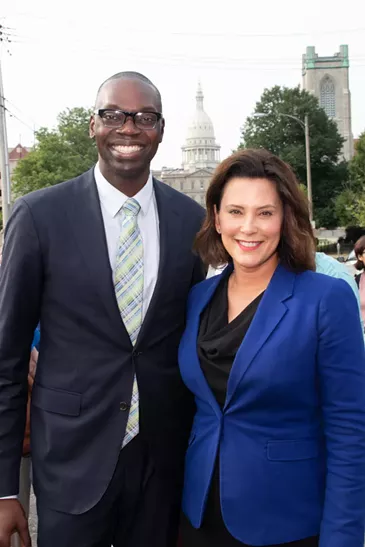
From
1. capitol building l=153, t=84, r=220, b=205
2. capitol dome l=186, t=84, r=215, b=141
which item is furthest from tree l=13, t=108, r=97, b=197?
capitol dome l=186, t=84, r=215, b=141

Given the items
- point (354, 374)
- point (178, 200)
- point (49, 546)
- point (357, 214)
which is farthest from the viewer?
point (357, 214)

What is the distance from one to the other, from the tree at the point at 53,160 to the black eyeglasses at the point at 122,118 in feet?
152

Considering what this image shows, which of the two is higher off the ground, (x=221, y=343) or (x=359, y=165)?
(x=359, y=165)

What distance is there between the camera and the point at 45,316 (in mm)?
2770

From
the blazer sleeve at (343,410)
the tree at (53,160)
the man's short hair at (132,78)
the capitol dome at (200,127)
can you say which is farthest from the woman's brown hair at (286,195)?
the capitol dome at (200,127)

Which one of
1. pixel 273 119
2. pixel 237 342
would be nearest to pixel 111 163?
pixel 237 342

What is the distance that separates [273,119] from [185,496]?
5220 cm

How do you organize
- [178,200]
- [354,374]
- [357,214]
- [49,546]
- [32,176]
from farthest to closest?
1. [32,176]
2. [357,214]
3. [178,200]
4. [49,546]
5. [354,374]

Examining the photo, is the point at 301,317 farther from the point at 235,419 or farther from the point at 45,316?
the point at 45,316

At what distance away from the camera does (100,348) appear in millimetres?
2742

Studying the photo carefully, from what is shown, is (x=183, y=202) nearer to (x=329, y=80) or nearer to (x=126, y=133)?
(x=126, y=133)

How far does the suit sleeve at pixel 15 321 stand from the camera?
268 centimetres

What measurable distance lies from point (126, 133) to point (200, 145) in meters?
150

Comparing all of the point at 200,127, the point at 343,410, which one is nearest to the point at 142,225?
the point at 343,410
